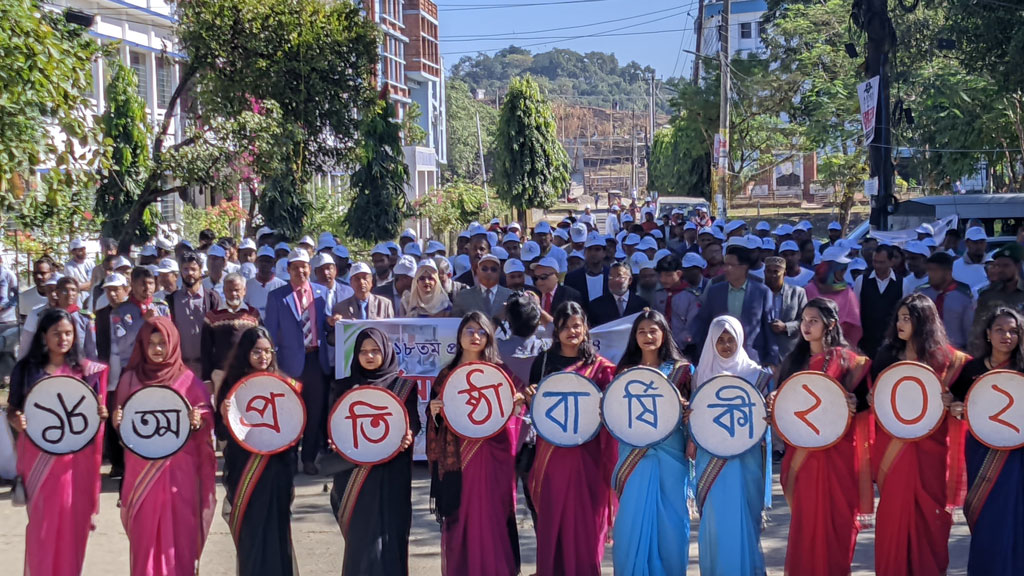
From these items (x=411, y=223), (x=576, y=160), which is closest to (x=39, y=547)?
(x=411, y=223)

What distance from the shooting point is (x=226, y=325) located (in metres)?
8.30

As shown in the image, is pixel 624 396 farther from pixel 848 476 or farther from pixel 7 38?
pixel 7 38

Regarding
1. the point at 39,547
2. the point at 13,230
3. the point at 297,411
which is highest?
the point at 13,230

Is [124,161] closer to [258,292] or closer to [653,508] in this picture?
[258,292]

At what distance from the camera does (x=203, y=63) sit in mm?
14641

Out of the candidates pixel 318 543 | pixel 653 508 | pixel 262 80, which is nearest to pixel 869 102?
pixel 262 80

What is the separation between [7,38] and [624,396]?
3919mm

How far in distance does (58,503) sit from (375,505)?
5.14 feet

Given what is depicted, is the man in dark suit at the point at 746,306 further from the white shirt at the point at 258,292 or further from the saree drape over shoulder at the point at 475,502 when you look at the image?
the white shirt at the point at 258,292

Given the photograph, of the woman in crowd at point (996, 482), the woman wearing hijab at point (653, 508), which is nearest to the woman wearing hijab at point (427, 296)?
the woman wearing hijab at point (653, 508)

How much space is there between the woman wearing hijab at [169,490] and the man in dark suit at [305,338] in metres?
2.42

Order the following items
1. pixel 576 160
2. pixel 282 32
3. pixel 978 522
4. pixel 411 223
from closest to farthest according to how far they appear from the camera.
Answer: pixel 978 522
pixel 282 32
pixel 411 223
pixel 576 160

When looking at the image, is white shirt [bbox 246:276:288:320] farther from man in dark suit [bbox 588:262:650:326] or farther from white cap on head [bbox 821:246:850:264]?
white cap on head [bbox 821:246:850:264]

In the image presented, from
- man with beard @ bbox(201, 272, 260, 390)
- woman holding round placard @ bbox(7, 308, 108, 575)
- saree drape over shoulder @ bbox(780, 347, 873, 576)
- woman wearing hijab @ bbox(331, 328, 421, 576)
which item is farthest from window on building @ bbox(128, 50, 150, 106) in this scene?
saree drape over shoulder @ bbox(780, 347, 873, 576)
